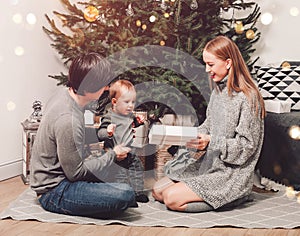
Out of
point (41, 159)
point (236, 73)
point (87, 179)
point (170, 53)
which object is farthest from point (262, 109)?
point (41, 159)

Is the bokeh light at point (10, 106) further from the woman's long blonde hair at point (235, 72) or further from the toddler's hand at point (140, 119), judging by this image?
the woman's long blonde hair at point (235, 72)

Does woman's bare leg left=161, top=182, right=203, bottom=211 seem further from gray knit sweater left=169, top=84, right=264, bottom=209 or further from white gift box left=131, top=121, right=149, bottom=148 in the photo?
white gift box left=131, top=121, right=149, bottom=148

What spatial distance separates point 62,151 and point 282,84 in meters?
1.43

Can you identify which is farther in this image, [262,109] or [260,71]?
[260,71]

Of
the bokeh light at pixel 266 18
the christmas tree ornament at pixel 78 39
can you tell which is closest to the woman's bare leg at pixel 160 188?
the christmas tree ornament at pixel 78 39

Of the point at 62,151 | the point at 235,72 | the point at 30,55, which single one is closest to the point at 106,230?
the point at 62,151

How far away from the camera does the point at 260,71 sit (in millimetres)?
2957

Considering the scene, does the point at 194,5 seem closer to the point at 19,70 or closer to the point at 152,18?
the point at 152,18

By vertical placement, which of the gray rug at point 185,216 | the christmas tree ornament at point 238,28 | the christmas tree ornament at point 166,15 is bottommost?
the gray rug at point 185,216

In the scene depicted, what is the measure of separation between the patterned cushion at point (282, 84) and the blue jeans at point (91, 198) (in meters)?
1.20

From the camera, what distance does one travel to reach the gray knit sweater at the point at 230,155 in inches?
84.4

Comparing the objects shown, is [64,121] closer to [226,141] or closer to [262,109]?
[226,141]

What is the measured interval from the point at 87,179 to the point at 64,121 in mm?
276

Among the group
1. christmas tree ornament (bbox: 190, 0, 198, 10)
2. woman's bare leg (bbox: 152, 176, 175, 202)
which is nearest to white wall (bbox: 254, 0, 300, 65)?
christmas tree ornament (bbox: 190, 0, 198, 10)
